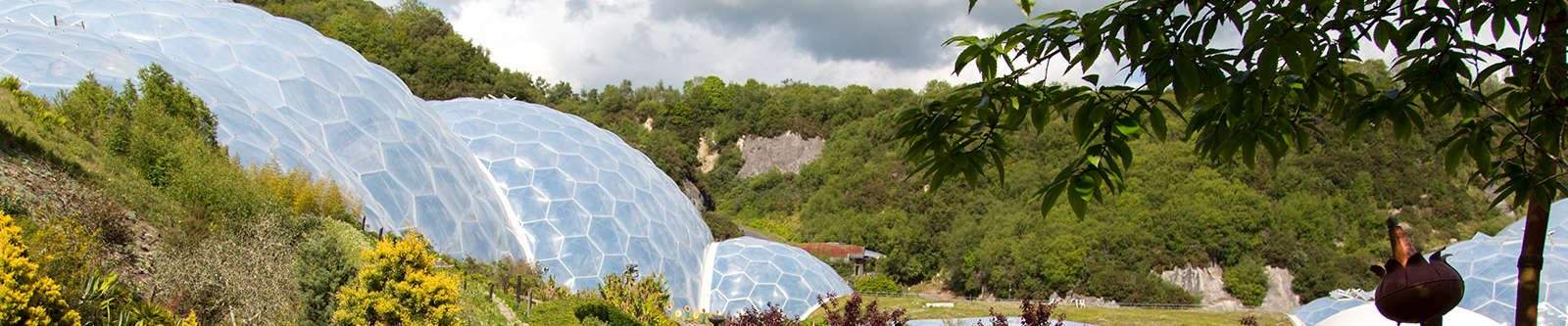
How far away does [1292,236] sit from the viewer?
4328 cm

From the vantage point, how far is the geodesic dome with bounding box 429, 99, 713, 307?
2261 centimetres

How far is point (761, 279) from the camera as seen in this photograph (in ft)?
85.9

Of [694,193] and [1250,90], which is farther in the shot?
[694,193]

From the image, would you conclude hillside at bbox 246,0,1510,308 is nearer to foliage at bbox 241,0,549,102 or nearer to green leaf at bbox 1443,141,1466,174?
foliage at bbox 241,0,549,102

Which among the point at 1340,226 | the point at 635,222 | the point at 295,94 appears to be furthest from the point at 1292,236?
the point at 295,94

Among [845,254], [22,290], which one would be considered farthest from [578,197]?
[845,254]

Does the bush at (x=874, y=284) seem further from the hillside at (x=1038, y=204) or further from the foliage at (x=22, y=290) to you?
the foliage at (x=22, y=290)

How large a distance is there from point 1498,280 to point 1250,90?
20.1 meters

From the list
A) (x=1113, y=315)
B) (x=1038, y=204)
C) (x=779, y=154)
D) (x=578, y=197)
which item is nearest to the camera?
(x=578, y=197)

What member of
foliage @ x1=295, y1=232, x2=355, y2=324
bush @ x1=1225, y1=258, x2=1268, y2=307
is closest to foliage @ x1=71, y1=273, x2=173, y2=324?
foliage @ x1=295, y1=232, x2=355, y2=324

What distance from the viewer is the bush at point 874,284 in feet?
138

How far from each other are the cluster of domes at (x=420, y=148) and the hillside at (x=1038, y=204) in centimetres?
1538

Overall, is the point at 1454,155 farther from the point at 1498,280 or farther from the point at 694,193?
the point at 694,193

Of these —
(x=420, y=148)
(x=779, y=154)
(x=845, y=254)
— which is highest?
(x=779, y=154)
